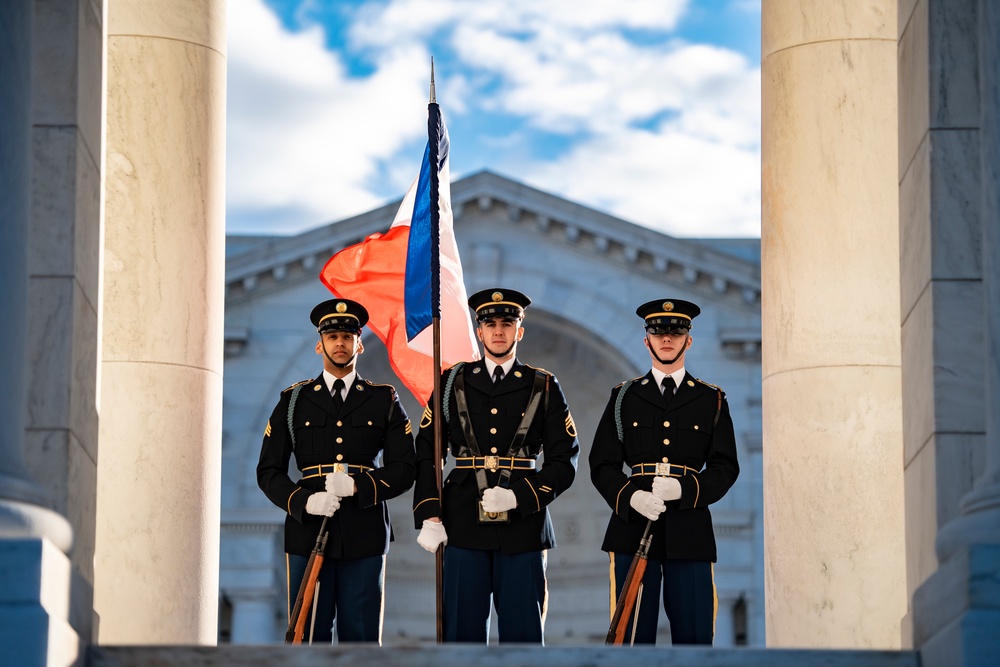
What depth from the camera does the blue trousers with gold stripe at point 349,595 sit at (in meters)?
14.9

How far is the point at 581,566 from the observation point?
4469cm

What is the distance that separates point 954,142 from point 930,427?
1.94m

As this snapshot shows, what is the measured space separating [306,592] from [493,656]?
3.30 meters

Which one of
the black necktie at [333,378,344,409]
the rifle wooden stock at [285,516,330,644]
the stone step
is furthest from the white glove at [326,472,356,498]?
the stone step

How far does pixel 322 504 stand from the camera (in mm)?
14812

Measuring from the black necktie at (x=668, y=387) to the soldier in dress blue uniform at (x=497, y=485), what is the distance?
2.51ft

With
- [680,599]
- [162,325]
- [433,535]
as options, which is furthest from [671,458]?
[162,325]

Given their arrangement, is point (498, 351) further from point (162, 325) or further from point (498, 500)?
point (162, 325)

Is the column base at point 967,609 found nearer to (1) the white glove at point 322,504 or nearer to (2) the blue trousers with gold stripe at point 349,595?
(2) the blue trousers with gold stripe at point 349,595

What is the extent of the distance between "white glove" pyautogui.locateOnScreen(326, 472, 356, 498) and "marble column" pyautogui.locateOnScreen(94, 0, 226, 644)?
201cm

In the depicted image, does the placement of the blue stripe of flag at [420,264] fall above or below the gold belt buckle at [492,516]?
above

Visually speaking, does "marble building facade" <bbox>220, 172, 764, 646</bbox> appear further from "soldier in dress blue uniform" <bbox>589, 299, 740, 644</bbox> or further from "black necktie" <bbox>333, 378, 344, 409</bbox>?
"soldier in dress blue uniform" <bbox>589, 299, 740, 644</bbox>

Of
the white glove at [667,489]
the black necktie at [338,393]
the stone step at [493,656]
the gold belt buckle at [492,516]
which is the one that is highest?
the black necktie at [338,393]

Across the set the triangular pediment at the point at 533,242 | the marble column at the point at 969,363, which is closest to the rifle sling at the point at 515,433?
the marble column at the point at 969,363
